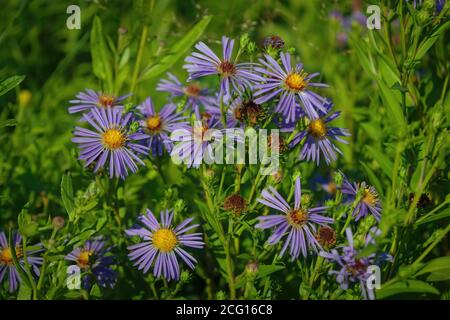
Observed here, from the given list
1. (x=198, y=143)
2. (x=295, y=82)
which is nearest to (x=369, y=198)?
(x=295, y=82)

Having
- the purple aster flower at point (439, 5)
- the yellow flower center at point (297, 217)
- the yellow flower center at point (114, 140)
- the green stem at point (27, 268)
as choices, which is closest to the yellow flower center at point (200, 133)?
the yellow flower center at point (114, 140)

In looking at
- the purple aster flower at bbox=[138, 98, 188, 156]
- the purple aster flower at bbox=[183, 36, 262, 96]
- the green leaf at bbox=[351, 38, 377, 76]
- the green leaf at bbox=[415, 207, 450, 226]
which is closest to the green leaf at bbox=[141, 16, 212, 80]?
the purple aster flower at bbox=[138, 98, 188, 156]

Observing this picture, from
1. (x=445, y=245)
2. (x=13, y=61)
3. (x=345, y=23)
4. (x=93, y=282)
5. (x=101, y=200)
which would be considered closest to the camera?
(x=93, y=282)

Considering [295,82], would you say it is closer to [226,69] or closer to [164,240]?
[226,69]

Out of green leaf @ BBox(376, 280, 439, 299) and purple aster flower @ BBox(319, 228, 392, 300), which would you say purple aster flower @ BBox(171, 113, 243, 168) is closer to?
purple aster flower @ BBox(319, 228, 392, 300)

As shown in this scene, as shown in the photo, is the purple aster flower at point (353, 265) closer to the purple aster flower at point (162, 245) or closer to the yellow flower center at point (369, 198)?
the yellow flower center at point (369, 198)
